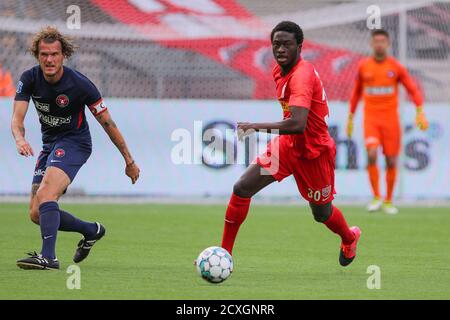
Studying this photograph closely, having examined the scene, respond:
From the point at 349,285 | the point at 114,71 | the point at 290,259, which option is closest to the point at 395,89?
the point at 114,71

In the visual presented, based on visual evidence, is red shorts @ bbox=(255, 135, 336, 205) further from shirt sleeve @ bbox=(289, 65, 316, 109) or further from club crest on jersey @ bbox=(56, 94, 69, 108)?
club crest on jersey @ bbox=(56, 94, 69, 108)

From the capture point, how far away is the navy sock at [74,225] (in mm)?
9254

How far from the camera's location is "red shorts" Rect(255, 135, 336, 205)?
351 inches

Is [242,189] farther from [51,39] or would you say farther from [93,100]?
[51,39]

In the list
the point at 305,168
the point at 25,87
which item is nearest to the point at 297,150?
the point at 305,168

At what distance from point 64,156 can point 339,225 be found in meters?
2.44

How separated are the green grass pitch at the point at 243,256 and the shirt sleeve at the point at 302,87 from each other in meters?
1.39

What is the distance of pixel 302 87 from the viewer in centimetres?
834

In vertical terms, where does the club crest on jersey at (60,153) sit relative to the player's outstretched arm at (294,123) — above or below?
below

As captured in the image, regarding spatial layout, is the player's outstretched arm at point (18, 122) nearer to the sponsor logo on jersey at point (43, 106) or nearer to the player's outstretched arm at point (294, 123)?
the sponsor logo on jersey at point (43, 106)

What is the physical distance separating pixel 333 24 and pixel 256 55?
1548 millimetres

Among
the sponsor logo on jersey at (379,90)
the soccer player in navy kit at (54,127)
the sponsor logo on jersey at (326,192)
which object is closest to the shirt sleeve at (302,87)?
the sponsor logo on jersey at (326,192)

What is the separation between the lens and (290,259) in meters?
10.0
